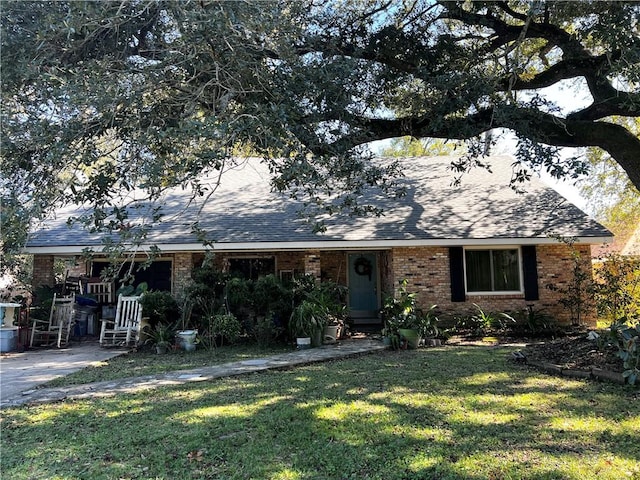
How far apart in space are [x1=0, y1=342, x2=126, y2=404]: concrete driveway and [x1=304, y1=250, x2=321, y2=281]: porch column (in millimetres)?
4806

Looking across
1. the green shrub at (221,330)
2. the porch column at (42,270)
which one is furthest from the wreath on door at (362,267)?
the porch column at (42,270)

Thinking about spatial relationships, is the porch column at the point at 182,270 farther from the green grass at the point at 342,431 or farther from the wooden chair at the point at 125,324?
the green grass at the point at 342,431

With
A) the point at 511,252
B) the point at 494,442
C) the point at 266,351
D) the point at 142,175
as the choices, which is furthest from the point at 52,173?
the point at 511,252

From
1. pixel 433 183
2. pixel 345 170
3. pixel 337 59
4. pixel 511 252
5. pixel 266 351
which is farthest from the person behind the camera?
pixel 433 183

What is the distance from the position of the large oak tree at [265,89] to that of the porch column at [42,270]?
8.25m

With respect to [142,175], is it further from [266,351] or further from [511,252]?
[511,252]

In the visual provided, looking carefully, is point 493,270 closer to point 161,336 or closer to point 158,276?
point 161,336

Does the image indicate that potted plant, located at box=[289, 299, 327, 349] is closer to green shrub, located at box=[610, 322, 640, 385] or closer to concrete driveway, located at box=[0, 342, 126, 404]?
concrete driveway, located at box=[0, 342, 126, 404]

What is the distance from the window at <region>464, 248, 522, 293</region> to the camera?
1230 centimetres

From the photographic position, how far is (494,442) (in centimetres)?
425

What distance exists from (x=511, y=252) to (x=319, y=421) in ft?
30.4

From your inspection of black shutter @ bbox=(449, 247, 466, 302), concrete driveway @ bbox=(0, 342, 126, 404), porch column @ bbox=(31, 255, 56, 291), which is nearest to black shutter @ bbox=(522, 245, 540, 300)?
black shutter @ bbox=(449, 247, 466, 302)

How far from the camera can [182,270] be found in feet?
40.0

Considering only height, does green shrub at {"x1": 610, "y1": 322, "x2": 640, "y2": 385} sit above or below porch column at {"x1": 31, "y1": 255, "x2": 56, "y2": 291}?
below
